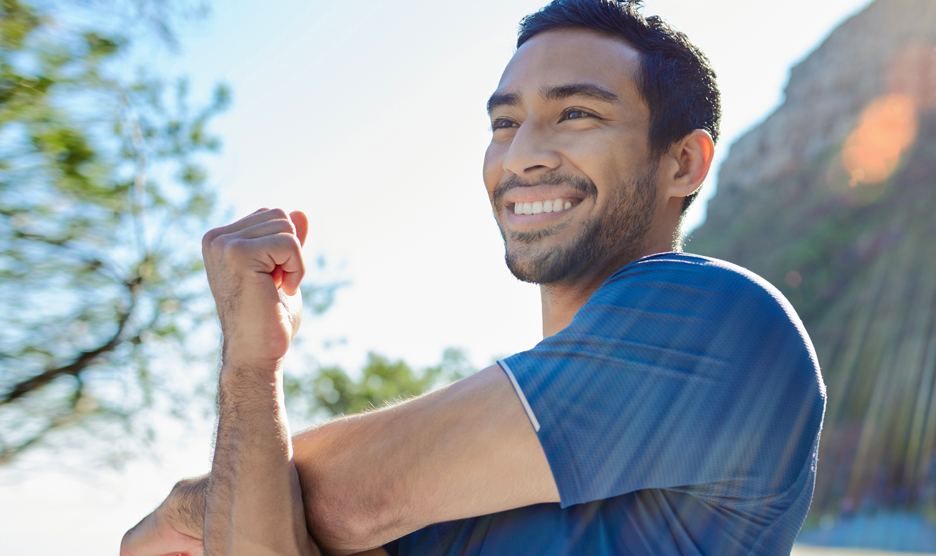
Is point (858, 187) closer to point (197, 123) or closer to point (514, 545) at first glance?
point (197, 123)

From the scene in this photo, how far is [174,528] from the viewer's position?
61.4 inches

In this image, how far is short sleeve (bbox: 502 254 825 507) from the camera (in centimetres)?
108

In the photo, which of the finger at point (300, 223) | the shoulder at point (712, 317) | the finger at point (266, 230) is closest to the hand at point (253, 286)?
the finger at point (266, 230)

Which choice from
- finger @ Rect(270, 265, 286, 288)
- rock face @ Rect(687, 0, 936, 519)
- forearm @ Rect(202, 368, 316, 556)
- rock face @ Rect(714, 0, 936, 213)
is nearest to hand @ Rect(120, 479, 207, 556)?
forearm @ Rect(202, 368, 316, 556)

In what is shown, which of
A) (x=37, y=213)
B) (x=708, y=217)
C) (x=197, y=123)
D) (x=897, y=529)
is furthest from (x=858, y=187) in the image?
(x=37, y=213)

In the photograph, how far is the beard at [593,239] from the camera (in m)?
1.69

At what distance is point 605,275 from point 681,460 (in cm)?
70

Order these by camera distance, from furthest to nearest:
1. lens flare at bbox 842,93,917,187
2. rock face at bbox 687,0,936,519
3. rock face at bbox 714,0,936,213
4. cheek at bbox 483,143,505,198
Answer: rock face at bbox 714,0,936,213
lens flare at bbox 842,93,917,187
rock face at bbox 687,0,936,519
cheek at bbox 483,143,505,198

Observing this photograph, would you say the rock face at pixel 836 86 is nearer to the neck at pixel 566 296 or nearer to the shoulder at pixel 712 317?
the neck at pixel 566 296

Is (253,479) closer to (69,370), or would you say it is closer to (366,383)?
(69,370)

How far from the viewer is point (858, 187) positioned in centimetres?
4412

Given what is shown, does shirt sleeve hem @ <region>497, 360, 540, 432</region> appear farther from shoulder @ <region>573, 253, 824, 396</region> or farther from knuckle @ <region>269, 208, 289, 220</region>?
knuckle @ <region>269, 208, 289, 220</region>

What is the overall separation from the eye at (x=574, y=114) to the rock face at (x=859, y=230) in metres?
28.2

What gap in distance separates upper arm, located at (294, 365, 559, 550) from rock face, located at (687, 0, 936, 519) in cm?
2861
